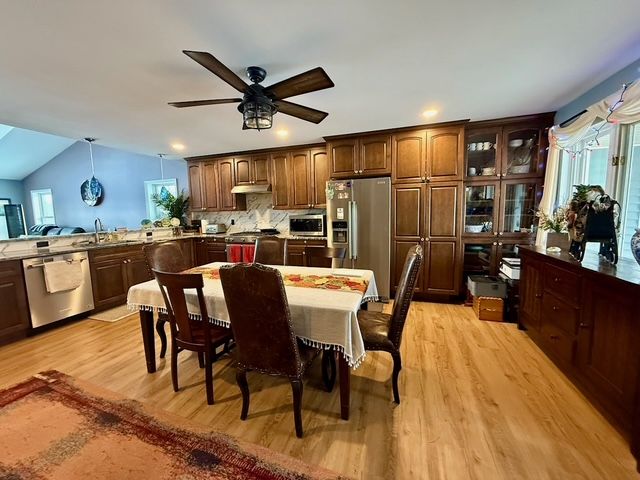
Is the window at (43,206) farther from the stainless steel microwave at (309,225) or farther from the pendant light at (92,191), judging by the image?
the stainless steel microwave at (309,225)

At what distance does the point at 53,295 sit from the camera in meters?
3.18

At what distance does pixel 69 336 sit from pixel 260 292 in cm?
298

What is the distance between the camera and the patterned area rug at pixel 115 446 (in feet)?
4.62

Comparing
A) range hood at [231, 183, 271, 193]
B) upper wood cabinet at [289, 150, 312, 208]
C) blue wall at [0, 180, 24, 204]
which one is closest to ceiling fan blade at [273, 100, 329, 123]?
upper wood cabinet at [289, 150, 312, 208]

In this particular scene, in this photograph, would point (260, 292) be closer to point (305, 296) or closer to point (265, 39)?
point (305, 296)

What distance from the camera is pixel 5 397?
1.99 metres

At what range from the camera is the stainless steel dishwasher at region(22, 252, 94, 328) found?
3.00 metres

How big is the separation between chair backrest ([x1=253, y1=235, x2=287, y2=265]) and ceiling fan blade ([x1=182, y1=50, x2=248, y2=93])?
1.64 metres

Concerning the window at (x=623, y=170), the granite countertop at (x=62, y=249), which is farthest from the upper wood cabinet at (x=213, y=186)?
the window at (x=623, y=170)

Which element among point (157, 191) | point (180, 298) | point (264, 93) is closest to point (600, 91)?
point (264, 93)

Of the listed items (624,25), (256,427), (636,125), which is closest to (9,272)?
(256,427)

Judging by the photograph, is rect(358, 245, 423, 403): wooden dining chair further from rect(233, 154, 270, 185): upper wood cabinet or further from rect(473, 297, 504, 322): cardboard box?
rect(233, 154, 270, 185): upper wood cabinet

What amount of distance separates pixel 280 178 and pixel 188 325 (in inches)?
128

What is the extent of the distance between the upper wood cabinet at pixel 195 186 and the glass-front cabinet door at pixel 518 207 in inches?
196
